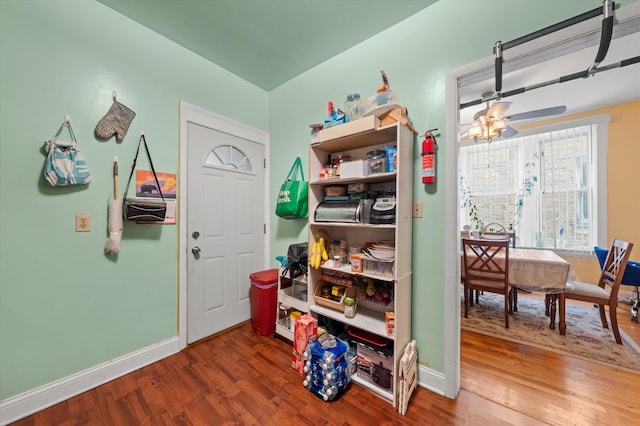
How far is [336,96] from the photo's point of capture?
2.16 meters

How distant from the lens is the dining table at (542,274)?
7.50 ft

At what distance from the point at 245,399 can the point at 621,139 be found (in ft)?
18.1

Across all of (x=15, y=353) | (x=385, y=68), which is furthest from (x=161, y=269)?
(x=385, y=68)

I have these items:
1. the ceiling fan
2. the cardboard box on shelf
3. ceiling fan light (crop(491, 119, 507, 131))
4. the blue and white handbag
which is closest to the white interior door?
the blue and white handbag

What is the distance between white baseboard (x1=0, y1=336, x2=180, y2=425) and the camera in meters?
1.36

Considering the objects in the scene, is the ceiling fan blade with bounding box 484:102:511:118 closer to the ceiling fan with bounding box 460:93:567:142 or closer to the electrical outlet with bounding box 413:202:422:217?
the ceiling fan with bounding box 460:93:567:142

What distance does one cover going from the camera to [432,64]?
5.38ft

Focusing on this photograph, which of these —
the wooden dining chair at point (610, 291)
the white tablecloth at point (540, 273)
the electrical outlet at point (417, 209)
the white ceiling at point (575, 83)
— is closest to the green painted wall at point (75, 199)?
the electrical outlet at point (417, 209)

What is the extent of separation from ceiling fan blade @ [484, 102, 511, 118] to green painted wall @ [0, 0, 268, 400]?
10.1ft

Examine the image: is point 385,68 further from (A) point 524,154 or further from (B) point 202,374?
(A) point 524,154

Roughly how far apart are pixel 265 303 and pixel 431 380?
1.50 meters

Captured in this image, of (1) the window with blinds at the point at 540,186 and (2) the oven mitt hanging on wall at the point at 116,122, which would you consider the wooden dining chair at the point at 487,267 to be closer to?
(1) the window with blinds at the point at 540,186

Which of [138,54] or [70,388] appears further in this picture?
[138,54]

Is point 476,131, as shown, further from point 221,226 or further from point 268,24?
point 221,226
